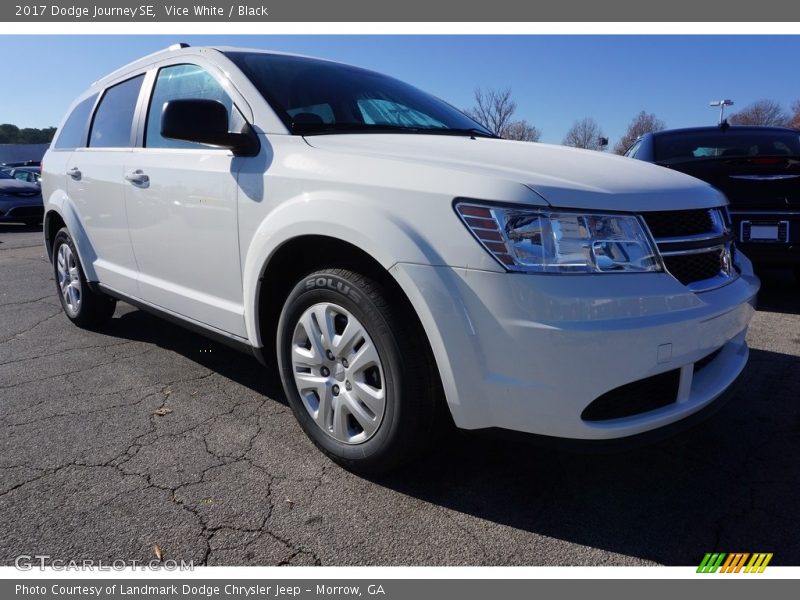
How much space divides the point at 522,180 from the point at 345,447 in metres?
1.21

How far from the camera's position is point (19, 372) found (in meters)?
3.43

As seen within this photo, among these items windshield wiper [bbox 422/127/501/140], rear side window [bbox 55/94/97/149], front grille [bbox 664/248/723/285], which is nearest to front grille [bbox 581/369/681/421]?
front grille [bbox 664/248/723/285]

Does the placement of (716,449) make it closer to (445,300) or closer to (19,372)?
(445,300)

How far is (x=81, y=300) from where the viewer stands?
4.11 m

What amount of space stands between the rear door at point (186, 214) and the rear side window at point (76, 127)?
1.16 m

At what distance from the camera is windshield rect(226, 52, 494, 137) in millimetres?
2584

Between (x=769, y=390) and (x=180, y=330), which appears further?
(x=180, y=330)

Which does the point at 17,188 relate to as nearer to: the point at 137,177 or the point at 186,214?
the point at 137,177

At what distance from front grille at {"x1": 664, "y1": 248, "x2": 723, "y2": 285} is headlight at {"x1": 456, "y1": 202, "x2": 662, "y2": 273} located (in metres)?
0.18

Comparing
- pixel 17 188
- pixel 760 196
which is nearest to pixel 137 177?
pixel 760 196

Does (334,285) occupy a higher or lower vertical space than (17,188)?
higher

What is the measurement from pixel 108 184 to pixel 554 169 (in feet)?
9.03

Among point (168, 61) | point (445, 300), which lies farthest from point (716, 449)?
point (168, 61)

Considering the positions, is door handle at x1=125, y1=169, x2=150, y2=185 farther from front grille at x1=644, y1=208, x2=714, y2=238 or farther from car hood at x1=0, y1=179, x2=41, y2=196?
car hood at x1=0, y1=179, x2=41, y2=196
